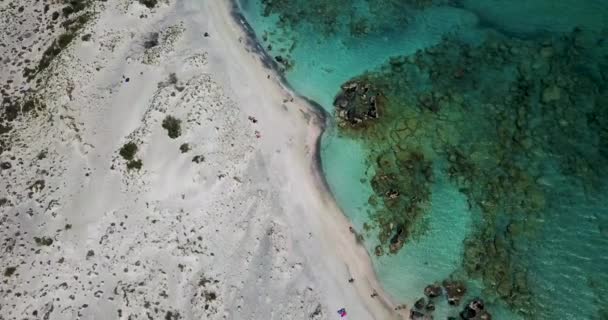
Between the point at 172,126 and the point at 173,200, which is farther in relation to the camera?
the point at 172,126

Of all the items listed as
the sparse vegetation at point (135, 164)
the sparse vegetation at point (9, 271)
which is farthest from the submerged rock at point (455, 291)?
the sparse vegetation at point (9, 271)

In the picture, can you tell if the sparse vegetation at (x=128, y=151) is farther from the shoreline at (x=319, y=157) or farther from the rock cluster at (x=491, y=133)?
the rock cluster at (x=491, y=133)

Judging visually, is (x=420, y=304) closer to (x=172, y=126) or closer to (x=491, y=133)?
(x=491, y=133)

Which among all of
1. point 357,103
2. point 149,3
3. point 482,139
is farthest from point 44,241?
point 482,139

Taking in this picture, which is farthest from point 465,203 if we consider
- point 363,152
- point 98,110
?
point 98,110

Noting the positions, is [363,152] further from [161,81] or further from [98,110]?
[98,110]

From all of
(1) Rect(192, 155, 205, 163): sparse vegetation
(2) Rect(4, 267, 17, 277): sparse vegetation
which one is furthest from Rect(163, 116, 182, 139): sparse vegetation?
(2) Rect(4, 267, 17, 277): sparse vegetation

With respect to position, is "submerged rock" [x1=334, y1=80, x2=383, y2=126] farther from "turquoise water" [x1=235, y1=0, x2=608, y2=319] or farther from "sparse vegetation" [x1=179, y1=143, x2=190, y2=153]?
"sparse vegetation" [x1=179, y1=143, x2=190, y2=153]
